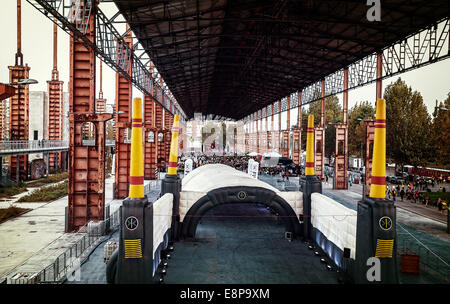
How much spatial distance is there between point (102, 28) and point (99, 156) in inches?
285

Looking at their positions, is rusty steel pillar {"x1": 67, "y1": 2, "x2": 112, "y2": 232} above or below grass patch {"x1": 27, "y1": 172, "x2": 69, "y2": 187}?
above

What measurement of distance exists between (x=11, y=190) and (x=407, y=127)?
42.5 m

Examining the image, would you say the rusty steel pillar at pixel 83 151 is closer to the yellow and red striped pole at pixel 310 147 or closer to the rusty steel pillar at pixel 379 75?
the yellow and red striped pole at pixel 310 147

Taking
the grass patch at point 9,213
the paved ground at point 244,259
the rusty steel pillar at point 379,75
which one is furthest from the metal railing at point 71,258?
the rusty steel pillar at point 379,75

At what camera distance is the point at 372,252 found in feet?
26.9

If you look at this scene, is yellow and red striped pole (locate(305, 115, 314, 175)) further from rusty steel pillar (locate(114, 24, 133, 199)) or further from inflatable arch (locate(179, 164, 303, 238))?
rusty steel pillar (locate(114, 24, 133, 199))

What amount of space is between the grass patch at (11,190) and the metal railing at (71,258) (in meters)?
15.6

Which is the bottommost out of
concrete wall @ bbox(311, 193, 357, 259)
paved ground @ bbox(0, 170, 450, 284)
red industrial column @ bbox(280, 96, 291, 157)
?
paved ground @ bbox(0, 170, 450, 284)

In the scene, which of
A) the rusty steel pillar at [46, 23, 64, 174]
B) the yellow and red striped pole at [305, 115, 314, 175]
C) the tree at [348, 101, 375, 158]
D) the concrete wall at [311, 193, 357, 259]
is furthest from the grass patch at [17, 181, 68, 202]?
the tree at [348, 101, 375, 158]

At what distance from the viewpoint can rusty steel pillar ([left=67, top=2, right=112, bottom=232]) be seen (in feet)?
50.5

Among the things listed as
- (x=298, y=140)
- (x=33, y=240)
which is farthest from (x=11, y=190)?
(x=298, y=140)

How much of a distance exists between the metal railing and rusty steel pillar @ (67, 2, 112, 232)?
0.99m

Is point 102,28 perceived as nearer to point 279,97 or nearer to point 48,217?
point 48,217

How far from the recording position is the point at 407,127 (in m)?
33.7
